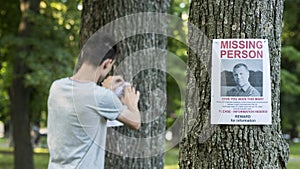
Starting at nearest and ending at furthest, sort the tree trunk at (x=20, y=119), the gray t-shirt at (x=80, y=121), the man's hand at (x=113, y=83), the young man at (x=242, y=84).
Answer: the young man at (x=242, y=84) < the gray t-shirt at (x=80, y=121) < the man's hand at (x=113, y=83) < the tree trunk at (x=20, y=119)

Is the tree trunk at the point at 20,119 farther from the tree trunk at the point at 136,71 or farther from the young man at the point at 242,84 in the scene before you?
the young man at the point at 242,84

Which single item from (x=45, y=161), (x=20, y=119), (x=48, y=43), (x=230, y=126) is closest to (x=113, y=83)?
(x=230, y=126)

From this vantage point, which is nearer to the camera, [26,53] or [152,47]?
[152,47]

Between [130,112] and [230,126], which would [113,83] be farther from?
[230,126]

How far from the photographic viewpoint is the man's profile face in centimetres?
261

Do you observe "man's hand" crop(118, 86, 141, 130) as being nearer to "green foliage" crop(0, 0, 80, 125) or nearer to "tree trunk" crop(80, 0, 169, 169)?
"tree trunk" crop(80, 0, 169, 169)

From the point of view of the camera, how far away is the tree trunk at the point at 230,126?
2.63 meters

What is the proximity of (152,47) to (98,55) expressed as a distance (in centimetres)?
182

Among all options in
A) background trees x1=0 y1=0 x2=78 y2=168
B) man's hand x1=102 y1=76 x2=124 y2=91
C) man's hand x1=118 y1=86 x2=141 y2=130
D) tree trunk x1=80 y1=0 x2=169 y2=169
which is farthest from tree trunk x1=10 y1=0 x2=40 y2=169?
man's hand x1=118 y1=86 x2=141 y2=130

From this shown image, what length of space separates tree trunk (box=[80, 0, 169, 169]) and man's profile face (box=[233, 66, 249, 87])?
2341 millimetres

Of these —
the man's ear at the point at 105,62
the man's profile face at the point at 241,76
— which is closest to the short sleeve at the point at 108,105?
the man's ear at the point at 105,62

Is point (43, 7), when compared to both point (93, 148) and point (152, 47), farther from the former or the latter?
point (93, 148)

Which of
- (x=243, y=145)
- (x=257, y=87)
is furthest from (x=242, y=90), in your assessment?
(x=243, y=145)

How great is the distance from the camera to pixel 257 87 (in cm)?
261
